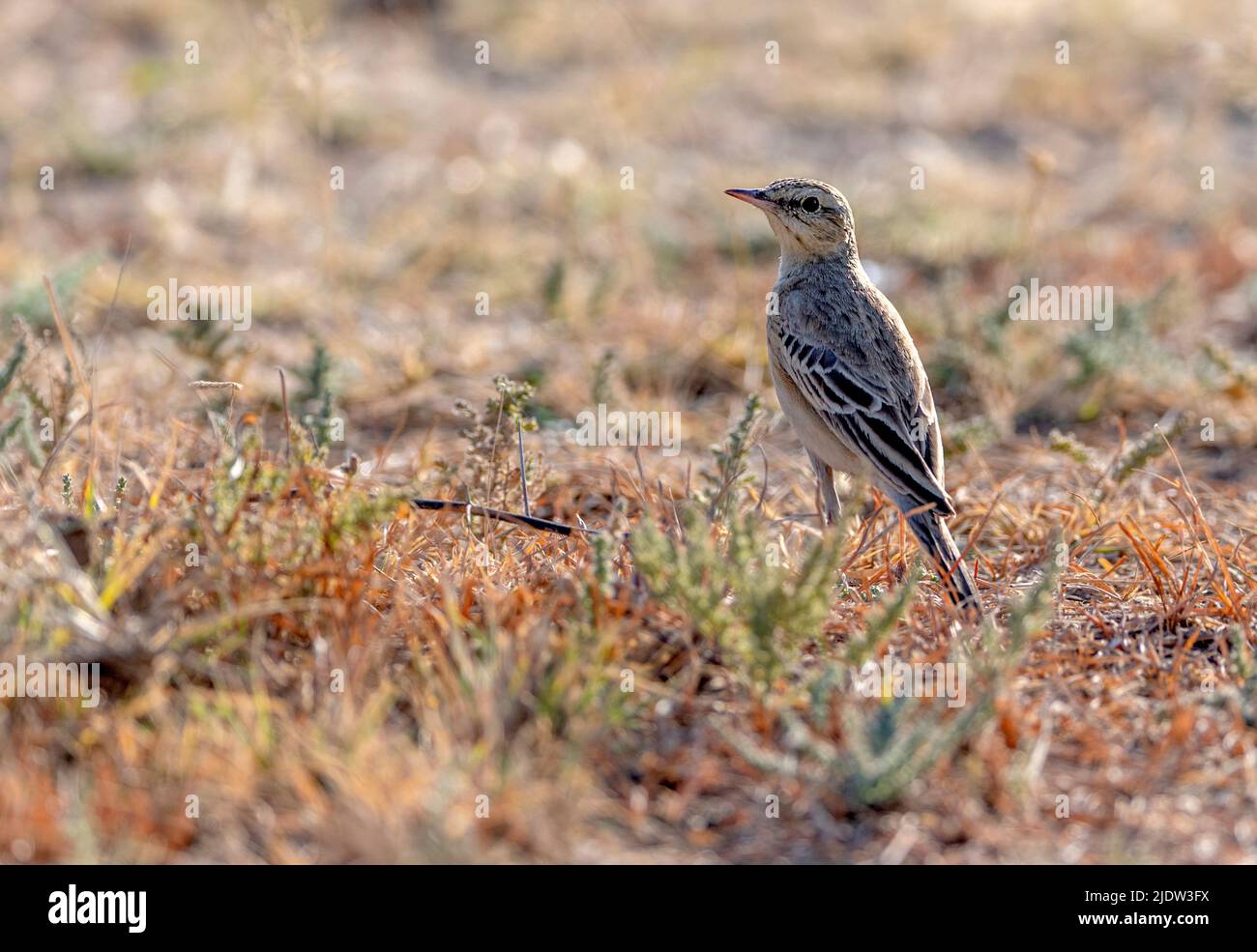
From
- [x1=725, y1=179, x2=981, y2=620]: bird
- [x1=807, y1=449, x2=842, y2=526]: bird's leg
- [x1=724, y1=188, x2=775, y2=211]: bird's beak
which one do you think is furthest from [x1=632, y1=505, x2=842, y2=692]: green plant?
[x1=724, y1=188, x2=775, y2=211]: bird's beak

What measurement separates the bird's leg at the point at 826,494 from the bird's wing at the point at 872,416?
0.23m

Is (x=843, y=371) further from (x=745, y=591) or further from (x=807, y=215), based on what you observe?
(x=745, y=591)

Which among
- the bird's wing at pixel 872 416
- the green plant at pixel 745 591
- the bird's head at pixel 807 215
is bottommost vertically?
the green plant at pixel 745 591

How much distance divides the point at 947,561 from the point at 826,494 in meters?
0.99

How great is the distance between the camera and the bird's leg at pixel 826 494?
18.0 feet

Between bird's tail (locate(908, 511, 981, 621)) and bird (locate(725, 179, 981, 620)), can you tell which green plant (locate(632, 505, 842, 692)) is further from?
bird (locate(725, 179, 981, 620))

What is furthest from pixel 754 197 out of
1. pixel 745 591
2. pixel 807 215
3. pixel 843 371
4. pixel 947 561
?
pixel 745 591

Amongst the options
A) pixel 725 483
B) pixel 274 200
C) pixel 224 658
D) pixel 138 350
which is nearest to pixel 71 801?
pixel 224 658

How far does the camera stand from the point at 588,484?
5805mm

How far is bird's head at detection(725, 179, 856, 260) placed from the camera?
19.7 feet

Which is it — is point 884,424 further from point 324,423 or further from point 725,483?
point 324,423

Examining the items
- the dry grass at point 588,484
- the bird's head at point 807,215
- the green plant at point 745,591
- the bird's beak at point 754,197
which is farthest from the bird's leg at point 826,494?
the green plant at point 745,591

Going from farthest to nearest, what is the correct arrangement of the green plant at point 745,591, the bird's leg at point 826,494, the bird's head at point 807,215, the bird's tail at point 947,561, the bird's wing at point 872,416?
the bird's head at point 807,215
the bird's leg at point 826,494
the bird's wing at point 872,416
the bird's tail at point 947,561
the green plant at point 745,591

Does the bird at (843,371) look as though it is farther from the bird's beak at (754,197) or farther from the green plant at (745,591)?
the green plant at (745,591)
